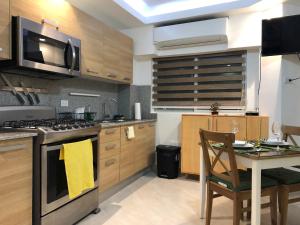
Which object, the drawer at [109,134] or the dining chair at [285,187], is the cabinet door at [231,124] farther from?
the drawer at [109,134]

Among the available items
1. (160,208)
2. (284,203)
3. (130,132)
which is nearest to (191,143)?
(130,132)

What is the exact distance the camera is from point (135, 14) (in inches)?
140

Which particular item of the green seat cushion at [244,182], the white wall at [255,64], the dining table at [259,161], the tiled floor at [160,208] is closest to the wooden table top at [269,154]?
the dining table at [259,161]

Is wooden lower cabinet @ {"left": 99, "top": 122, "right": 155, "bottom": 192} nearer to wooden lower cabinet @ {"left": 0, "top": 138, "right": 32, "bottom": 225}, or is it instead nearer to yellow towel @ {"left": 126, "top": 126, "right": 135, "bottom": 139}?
yellow towel @ {"left": 126, "top": 126, "right": 135, "bottom": 139}

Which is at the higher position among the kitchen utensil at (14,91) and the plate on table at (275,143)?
the kitchen utensil at (14,91)

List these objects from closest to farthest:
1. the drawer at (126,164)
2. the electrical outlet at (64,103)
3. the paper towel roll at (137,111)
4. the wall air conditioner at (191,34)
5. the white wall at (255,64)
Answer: the electrical outlet at (64,103) < the drawer at (126,164) < the white wall at (255,64) < the wall air conditioner at (191,34) < the paper towel roll at (137,111)

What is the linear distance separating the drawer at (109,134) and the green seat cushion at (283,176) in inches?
65.0

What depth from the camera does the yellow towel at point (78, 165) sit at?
201 cm

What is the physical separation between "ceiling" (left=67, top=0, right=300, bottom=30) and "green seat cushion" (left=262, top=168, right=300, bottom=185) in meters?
2.16

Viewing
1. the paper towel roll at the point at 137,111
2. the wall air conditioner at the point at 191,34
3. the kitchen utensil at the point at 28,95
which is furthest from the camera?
the paper towel roll at the point at 137,111

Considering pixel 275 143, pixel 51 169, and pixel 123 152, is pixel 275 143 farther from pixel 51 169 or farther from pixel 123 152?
pixel 51 169

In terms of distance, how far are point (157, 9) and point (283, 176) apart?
9.83ft

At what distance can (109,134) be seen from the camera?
280 centimetres

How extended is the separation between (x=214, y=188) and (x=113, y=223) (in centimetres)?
99
